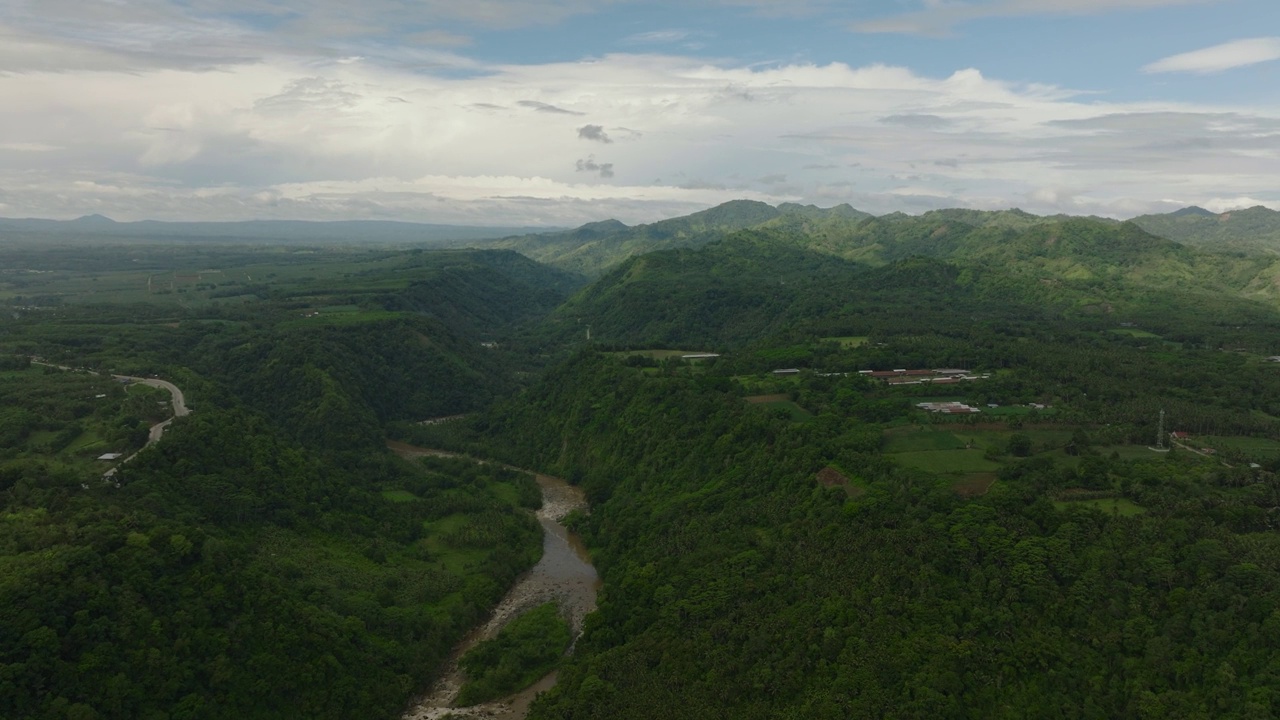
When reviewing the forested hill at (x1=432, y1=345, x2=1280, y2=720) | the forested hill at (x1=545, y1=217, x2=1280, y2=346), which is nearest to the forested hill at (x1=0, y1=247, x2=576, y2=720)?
the forested hill at (x1=432, y1=345, x2=1280, y2=720)

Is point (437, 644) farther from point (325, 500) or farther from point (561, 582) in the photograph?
point (325, 500)

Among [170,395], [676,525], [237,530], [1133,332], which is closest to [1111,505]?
[676,525]

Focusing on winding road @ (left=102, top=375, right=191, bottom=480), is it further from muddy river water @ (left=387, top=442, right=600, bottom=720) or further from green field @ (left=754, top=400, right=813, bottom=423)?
green field @ (left=754, top=400, right=813, bottom=423)

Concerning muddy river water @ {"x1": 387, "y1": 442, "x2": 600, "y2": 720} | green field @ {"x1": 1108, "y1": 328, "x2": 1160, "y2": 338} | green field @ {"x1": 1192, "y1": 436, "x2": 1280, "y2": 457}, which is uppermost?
green field @ {"x1": 1108, "y1": 328, "x2": 1160, "y2": 338}

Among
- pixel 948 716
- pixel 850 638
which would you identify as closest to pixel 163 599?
pixel 850 638

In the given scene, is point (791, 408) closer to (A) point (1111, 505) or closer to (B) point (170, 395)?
(A) point (1111, 505)
